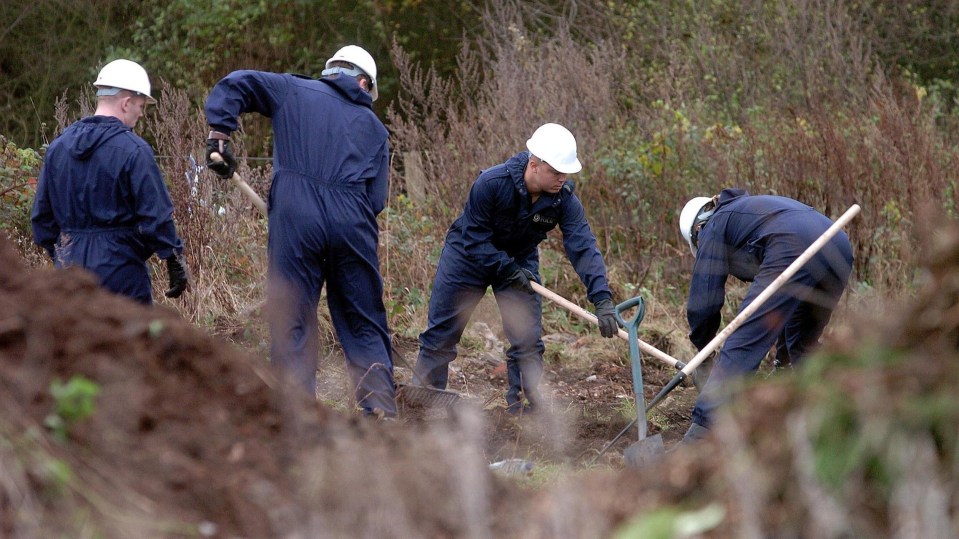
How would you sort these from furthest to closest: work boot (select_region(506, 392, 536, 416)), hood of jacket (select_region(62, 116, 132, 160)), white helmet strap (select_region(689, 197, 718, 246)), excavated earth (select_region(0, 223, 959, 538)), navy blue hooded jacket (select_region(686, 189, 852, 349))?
work boot (select_region(506, 392, 536, 416))
white helmet strap (select_region(689, 197, 718, 246))
navy blue hooded jacket (select_region(686, 189, 852, 349))
hood of jacket (select_region(62, 116, 132, 160))
excavated earth (select_region(0, 223, 959, 538))

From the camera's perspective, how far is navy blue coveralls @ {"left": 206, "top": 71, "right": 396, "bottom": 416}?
560 cm

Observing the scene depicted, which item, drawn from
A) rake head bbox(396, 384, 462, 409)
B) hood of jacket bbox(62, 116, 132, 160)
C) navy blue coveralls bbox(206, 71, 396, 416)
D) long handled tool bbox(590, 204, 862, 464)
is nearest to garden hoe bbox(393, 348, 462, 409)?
rake head bbox(396, 384, 462, 409)

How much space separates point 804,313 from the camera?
6.35 m

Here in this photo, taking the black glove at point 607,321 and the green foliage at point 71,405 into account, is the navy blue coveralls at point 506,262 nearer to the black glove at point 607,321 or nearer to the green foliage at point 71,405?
the black glove at point 607,321

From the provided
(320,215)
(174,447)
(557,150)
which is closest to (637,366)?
(557,150)

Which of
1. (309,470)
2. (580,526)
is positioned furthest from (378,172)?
(580,526)

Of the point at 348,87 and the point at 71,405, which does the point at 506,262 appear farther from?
the point at 71,405

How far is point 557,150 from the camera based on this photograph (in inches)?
249

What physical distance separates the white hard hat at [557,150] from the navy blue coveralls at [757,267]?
0.90 meters

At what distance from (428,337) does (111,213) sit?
2330mm

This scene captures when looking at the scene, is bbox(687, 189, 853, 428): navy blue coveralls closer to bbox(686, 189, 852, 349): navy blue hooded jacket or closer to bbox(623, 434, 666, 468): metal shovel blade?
bbox(686, 189, 852, 349): navy blue hooded jacket

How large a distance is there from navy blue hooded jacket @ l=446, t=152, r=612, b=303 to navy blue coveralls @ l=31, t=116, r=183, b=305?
6.61 ft

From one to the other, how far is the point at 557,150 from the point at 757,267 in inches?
53.9

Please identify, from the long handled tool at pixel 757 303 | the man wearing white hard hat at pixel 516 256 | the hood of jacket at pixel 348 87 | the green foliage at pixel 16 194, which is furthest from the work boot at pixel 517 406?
the green foliage at pixel 16 194
